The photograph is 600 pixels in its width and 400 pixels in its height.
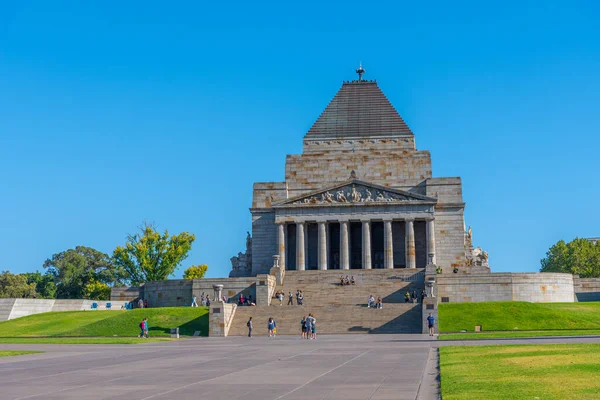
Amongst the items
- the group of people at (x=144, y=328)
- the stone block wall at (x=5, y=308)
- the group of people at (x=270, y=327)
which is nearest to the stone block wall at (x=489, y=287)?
the group of people at (x=270, y=327)

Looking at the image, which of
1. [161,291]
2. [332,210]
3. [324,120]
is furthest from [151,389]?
[324,120]

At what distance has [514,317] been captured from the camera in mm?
54938

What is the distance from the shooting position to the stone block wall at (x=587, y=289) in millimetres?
75688

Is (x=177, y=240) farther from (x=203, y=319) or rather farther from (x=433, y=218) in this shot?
(x=203, y=319)

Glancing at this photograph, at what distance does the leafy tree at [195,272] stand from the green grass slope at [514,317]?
64.8 meters

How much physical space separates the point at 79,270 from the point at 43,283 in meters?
8.05

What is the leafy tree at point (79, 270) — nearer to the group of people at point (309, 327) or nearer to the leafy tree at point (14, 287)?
the leafy tree at point (14, 287)

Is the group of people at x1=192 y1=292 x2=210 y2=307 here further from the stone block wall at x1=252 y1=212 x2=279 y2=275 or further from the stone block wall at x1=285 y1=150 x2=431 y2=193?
the stone block wall at x1=285 y1=150 x2=431 y2=193

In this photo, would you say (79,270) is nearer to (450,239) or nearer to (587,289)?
(450,239)

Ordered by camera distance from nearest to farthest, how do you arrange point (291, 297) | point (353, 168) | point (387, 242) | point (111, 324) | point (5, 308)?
point (111, 324) < point (291, 297) < point (5, 308) < point (387, 242) < point (353, 168)

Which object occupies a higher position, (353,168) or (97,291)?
(353,168)

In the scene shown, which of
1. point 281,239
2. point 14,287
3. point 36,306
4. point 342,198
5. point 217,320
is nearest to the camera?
point 217,320

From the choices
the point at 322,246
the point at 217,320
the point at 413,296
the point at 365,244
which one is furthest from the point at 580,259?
the point at 217,320

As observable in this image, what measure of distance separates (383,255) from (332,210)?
28.5 ft
